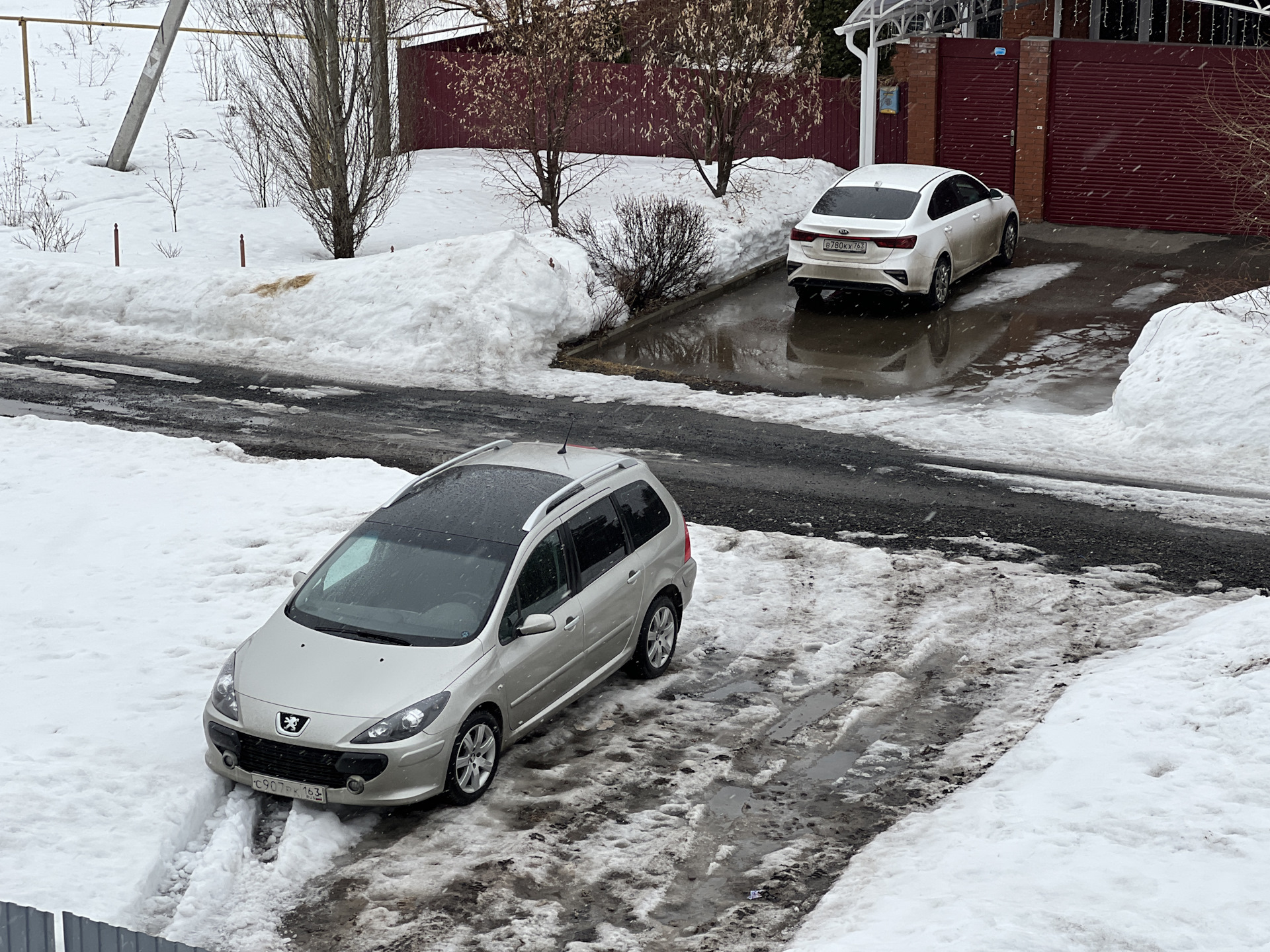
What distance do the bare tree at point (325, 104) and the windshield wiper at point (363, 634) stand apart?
13763mm

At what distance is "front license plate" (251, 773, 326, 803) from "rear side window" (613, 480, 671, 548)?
277 cm

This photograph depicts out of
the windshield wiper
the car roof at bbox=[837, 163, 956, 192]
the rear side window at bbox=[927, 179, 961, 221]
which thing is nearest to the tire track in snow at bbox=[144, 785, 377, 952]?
the windshield wiper

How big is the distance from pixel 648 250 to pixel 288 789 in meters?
12.9

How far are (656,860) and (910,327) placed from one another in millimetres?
12461

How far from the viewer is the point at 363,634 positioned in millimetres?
7930

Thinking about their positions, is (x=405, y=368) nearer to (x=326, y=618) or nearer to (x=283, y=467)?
(x=283, y=467)

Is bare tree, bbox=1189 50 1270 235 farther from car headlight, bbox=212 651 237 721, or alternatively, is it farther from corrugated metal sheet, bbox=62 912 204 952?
corrugated metal sheet, bbox=62 912 204 952

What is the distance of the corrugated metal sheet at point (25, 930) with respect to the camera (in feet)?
15.2

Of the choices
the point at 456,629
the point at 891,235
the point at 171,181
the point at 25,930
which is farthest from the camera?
the point at 171,181

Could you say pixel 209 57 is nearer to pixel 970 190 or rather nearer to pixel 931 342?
pixel 970 190

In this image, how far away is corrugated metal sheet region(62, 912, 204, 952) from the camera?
443 centimetres

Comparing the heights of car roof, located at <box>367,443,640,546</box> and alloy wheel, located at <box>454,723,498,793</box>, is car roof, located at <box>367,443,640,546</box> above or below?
above

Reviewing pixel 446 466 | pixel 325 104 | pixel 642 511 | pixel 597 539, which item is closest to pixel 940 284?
pixel 325 104

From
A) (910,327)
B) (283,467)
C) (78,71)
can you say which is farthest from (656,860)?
(78,71)
